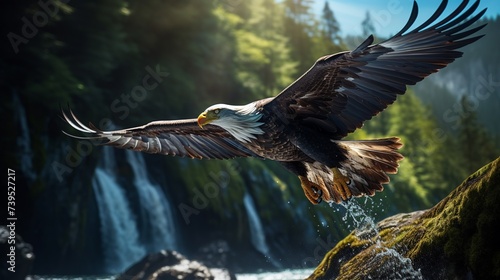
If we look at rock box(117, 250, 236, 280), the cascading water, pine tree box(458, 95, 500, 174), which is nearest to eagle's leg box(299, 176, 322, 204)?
the cascading water

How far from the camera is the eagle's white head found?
591 cm

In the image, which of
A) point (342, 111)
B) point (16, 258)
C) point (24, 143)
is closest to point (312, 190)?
point (342, 111)

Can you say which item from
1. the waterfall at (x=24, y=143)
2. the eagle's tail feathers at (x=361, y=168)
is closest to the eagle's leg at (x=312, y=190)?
the eagle's tail feathers at (x=361, y=168)

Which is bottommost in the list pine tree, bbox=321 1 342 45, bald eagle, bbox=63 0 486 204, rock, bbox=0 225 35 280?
bald eagle, bbox=63 0 486 204

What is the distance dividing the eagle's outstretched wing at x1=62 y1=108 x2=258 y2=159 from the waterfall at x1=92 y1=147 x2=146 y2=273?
1097 cm

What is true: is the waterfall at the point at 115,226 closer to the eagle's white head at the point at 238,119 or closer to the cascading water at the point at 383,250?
the cascading water at the point at 383,250

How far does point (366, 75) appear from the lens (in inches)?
232

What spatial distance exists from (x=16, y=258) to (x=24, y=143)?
486 centimetres

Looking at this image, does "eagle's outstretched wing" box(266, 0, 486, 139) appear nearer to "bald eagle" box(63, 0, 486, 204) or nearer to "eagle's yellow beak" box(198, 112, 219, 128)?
"bald eagle" box(63, 0, 486, 204)

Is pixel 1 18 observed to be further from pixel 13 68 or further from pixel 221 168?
pixel 221 168

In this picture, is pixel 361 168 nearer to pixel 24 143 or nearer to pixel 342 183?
pixel 342 183

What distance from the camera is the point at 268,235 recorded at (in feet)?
73.1

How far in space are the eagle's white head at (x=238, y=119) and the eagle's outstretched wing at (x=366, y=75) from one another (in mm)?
229

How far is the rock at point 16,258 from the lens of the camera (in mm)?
12266
